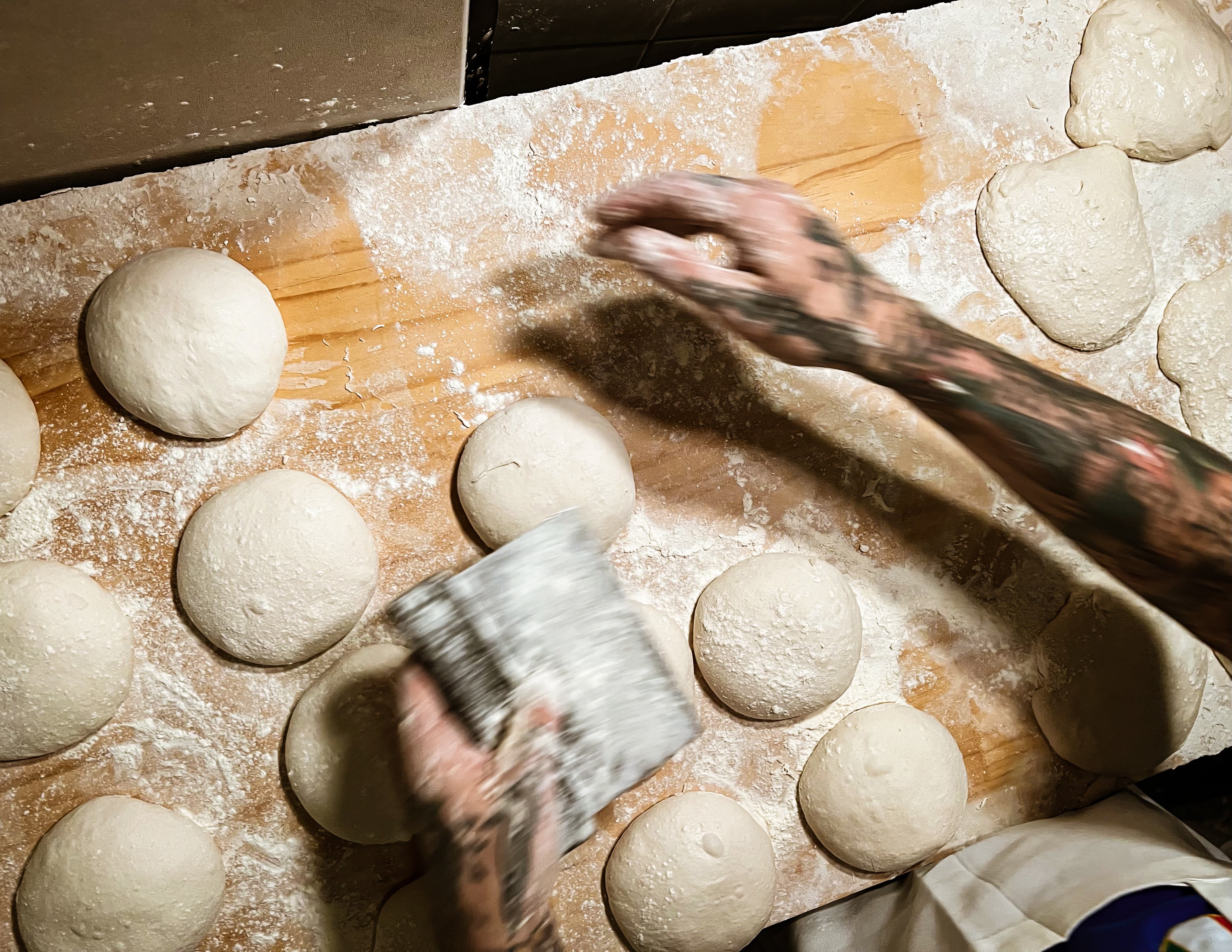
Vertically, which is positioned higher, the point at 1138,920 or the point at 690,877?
the point at 1138,920

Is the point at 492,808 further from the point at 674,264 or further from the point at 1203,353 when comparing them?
the point at 1203,353

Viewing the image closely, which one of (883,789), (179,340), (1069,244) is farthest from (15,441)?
(1069,244)

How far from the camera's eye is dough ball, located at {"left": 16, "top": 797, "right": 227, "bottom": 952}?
1282mm

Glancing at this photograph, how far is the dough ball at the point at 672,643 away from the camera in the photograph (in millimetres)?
1431

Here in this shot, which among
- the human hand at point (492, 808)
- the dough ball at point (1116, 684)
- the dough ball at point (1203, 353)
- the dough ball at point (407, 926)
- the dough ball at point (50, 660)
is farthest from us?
the dough ball at point (1203, 353)

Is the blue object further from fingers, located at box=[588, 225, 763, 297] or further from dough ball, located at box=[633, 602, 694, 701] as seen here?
fingers, located at box=[588, 225, 763, 297]

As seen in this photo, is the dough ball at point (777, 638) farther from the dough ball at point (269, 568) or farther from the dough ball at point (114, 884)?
the dough ball at point (114, 884)

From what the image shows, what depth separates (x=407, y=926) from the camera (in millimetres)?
1376

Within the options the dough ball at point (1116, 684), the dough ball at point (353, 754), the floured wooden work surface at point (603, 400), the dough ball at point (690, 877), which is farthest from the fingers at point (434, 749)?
the dough ball at point (1116, 684)

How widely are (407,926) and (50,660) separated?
696 millimetres

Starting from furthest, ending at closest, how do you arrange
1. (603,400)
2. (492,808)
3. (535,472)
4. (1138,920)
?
(603,400), (535,472), (1138,920), (492,808)

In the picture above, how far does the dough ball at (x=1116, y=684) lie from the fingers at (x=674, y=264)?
95cm

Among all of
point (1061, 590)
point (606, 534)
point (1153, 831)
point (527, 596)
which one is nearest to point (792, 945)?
point (1153, 831)

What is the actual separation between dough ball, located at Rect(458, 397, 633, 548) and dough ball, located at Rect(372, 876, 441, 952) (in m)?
0.60
